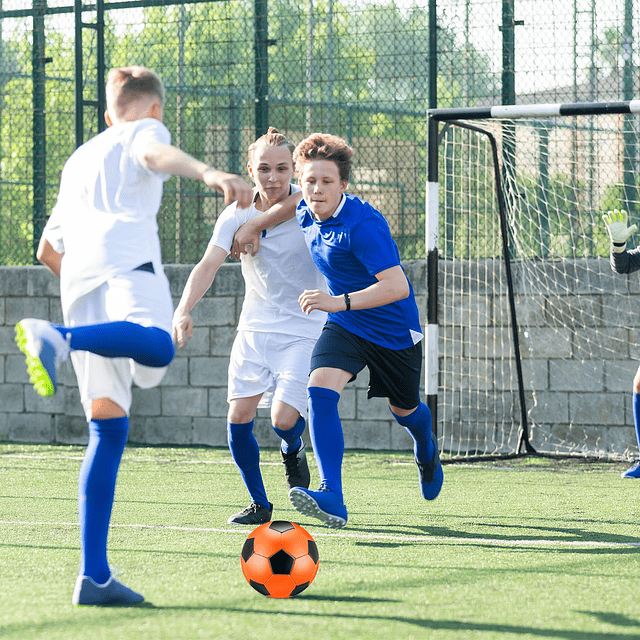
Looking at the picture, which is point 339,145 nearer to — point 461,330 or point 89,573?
point 89,573

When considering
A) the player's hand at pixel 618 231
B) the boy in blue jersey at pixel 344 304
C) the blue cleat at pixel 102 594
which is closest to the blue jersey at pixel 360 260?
the boy in blue jersey at pixel 344 304

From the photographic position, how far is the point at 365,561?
4008 mm

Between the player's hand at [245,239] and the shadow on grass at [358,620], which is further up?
the player's hand at [245,239]

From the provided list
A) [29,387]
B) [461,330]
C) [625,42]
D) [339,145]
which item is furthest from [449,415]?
[339,145]

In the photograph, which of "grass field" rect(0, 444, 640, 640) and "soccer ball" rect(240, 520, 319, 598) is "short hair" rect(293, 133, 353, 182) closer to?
"grass field" rect(0, 444, 640, 640)

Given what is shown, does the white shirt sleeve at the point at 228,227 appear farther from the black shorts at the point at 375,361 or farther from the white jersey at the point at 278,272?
the black shorts at the point at 375,361

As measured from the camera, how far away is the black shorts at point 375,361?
4.76m

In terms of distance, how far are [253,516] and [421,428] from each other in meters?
0.94

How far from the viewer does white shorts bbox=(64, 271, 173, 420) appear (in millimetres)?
3291

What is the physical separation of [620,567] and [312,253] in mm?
1890

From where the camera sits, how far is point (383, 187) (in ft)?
29.5

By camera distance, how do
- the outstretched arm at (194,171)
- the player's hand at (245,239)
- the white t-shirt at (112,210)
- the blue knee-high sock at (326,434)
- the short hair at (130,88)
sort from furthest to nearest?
the player's hand at (245,239)
the blue knee-high sock at (326,434)
the short hair at (130,88)
the white t-shirt at (112,210)
the outstretched arm at (194,171)

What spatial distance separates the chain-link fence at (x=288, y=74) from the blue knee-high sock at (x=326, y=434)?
4391mm

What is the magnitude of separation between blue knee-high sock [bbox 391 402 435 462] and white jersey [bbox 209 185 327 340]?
61 centimetres
